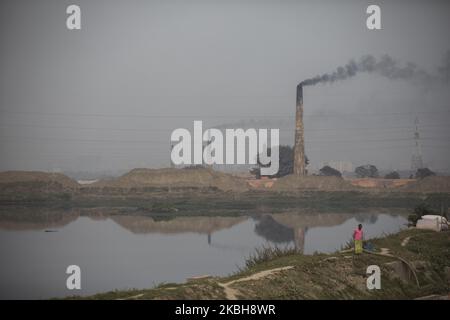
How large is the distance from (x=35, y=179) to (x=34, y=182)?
8 centimetres

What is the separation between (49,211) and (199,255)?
3.41 meters

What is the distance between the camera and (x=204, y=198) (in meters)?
17.0

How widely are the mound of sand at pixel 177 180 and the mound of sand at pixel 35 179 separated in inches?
31.8

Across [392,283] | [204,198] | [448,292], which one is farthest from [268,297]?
[204,198]

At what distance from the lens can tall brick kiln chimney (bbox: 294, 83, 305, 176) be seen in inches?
640

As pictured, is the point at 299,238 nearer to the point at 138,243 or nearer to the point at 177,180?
the point at 177,180

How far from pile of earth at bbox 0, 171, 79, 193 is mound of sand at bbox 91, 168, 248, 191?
823mm

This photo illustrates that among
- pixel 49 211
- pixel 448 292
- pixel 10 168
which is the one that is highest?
pixel 10 168

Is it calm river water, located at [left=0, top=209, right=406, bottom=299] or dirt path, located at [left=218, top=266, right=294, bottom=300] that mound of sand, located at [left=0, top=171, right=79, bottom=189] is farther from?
dirt path, located at [left=218, top=266, right=294, bottom=300]

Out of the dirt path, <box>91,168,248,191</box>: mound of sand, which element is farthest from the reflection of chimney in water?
the dirt path

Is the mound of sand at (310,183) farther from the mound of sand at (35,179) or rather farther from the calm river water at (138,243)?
the mound of sand at (35,179)

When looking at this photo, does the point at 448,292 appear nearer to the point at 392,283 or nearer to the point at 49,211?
the point at 392,283

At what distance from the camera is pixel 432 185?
16562 millimetres

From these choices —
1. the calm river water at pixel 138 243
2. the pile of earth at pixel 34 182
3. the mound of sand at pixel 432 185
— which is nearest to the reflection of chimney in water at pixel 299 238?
the calm river water at pixel 138 243
